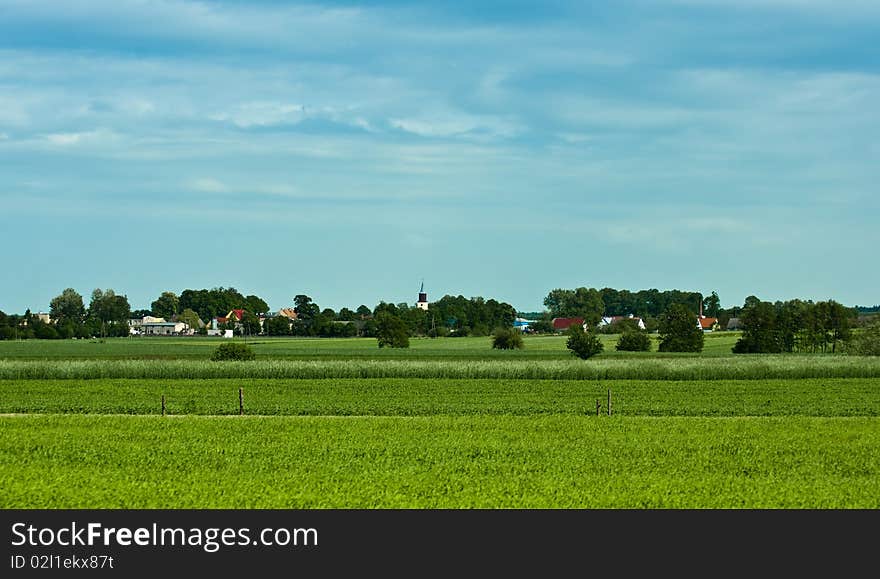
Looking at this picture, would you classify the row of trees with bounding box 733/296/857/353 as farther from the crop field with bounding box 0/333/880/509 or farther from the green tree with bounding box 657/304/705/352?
the crop field with bounding box 0/333/880/509

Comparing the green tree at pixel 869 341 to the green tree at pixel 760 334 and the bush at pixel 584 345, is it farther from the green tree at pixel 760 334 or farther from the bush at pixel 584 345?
the bush at pixel 584 345

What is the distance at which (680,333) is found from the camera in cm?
12344

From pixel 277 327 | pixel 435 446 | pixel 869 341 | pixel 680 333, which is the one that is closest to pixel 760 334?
pixel 680 333

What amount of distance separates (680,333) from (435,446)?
10095cm

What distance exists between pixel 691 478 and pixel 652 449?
4.79 m

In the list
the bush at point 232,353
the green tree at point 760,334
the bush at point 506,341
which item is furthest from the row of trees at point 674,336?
the bush at point 232,353

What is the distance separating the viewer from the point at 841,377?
64188mm

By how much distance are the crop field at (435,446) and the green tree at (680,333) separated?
2522 inches

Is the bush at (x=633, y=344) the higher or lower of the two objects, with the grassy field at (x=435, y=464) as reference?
higher

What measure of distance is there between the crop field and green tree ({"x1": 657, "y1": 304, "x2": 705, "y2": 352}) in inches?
2522

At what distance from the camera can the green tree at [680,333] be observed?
12238cm

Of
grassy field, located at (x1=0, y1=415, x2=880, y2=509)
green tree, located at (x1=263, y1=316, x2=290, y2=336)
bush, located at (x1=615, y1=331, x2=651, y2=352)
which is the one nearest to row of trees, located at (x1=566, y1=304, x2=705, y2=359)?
bush, located at (x1=615, y1=331, x2=651, y2=352)

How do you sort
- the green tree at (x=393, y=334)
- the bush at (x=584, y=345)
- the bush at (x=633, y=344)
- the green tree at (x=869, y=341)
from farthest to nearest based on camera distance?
1. the green tree at (x=393, y=334)
2. the bush at (x=633, y=344)
3. the bush at (x=584, y=345)
4. the green tree at (x=869, y=341)
